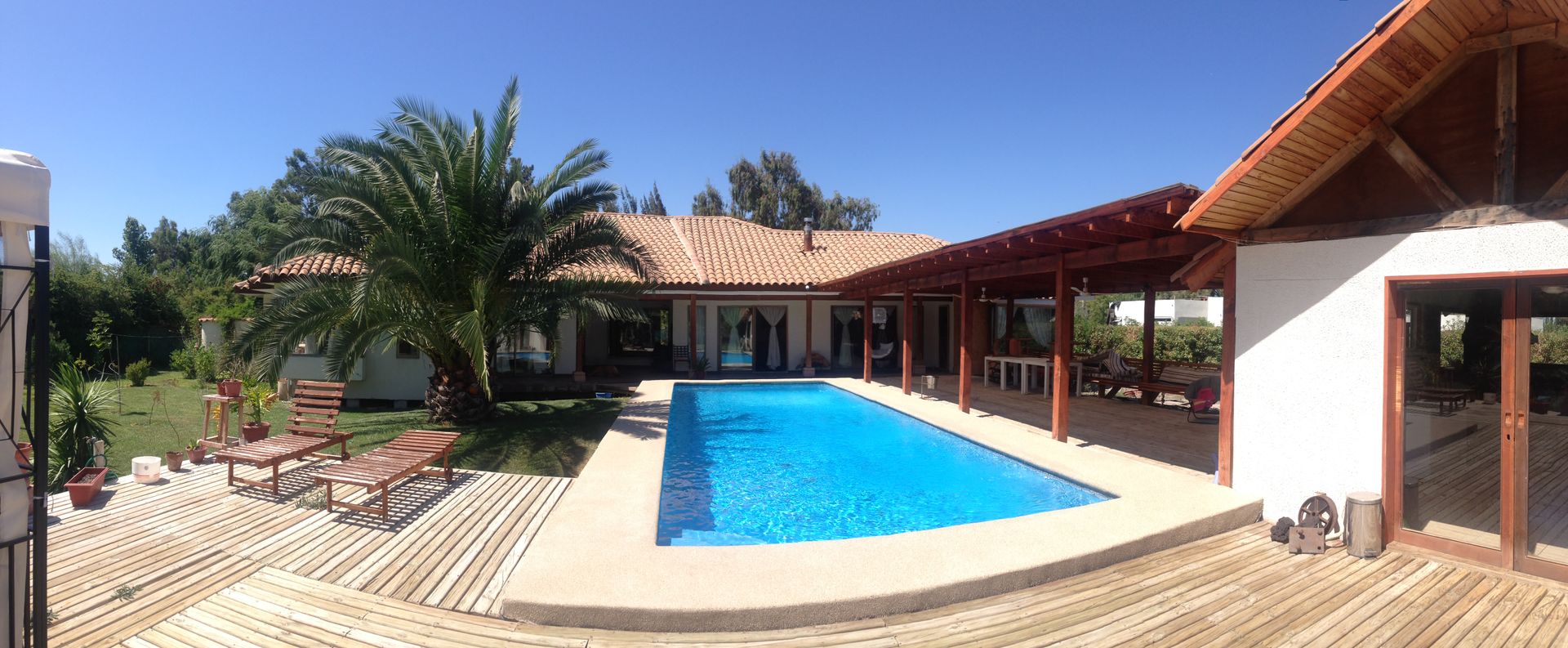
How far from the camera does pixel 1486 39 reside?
430 centimetres

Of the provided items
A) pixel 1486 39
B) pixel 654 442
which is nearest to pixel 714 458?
pixel 654 442

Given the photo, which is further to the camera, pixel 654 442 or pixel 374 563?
pixel 654 442

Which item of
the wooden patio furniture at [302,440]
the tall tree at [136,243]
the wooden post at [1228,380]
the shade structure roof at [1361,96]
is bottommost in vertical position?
the wooden patio furniture at [302,440]

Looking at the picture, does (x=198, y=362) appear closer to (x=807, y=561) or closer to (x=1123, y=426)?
(x=807, y=561)

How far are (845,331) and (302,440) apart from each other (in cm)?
1454

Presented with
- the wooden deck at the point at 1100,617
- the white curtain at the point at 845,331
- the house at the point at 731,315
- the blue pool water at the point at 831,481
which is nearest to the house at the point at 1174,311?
the house at the point at 731,315

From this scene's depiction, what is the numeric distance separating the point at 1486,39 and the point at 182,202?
105 ft

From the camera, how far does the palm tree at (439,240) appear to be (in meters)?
8.91

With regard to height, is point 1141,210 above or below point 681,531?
above

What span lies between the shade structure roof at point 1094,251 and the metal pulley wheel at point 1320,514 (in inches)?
88.9

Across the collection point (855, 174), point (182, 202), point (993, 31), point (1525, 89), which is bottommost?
point (1525, 89)

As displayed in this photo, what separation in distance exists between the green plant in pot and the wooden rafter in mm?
11987

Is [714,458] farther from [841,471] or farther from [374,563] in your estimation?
[374,563]

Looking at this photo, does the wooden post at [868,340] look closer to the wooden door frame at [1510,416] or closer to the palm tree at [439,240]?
the palm tree at [439,240]
